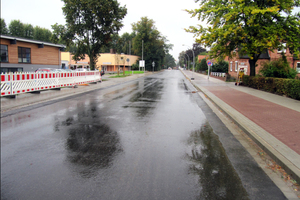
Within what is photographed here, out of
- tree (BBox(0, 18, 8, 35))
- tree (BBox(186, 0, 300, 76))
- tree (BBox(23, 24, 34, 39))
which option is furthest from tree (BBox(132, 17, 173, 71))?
tree (BBox(186, 0, 300, 76))

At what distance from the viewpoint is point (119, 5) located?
27312 millimetres

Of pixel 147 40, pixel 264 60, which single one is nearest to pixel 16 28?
pixel 147 40

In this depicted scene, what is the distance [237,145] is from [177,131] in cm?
169

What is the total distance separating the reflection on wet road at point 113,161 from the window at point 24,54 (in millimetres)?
24506

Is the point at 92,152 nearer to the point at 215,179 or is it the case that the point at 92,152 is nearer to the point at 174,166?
the point at 174,166

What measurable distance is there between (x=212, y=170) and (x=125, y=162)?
161 centimetres

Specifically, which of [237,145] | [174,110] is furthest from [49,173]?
[174,110]

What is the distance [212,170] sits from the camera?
4156 millimetres

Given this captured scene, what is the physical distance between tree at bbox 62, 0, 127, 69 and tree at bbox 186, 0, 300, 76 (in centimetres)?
1026

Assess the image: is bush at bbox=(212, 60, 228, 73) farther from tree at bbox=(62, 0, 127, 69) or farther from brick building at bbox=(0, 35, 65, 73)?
brick building at bbox=(0, 35, 65, 73)

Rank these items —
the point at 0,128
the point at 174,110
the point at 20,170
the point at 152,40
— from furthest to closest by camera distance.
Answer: the point at 152,40, the point at 174,110, the point at 0,128, the point at 20,170

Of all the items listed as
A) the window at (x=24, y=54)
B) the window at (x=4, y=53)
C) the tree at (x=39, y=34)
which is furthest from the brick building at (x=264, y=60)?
the tree at (x=39, y=34)

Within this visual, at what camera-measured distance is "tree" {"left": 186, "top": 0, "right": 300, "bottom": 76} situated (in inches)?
744

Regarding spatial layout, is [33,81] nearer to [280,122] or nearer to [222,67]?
[280,122]
